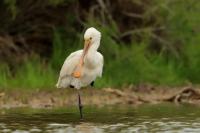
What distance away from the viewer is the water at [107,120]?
11219mm

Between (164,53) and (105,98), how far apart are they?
118 inches

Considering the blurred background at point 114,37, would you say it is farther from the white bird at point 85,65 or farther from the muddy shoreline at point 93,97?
the white bird at point 85,65

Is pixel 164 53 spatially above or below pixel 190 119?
above

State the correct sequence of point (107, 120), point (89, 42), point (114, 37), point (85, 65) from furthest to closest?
point (114, 37)
point (85, 65)
point (89, 42)
point (107, 120)

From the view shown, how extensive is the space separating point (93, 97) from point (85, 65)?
1.66 meters

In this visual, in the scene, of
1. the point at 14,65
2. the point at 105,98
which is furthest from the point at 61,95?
the point at 14,65

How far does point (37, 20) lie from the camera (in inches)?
713

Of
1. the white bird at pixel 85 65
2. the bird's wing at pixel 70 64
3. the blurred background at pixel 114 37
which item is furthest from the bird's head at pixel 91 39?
the blurred background at pixel 114 37

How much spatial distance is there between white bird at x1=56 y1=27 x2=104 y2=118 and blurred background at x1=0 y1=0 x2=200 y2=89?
7.73 feet

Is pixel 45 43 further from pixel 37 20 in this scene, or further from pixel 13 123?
pixel 13 123

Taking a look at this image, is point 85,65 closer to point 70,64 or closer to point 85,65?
point 85,65

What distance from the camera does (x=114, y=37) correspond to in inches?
690

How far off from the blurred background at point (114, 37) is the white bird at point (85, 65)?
236 centimetres

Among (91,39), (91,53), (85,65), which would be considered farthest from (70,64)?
(91,39)
